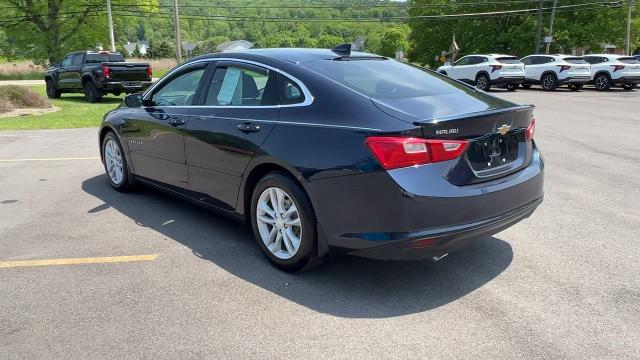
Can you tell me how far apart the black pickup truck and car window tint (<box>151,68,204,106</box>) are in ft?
44.2

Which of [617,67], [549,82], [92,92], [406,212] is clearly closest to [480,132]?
[406,212]

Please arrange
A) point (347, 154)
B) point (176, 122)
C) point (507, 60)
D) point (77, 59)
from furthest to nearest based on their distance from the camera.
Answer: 1. point (507, 60)
2. point (77, 59)
3. point (176, 122)
4. point (347, 154)

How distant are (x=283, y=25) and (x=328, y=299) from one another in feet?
322

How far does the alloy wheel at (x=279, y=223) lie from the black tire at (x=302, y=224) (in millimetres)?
38

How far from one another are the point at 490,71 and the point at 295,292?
Answer: 2421 centimetres

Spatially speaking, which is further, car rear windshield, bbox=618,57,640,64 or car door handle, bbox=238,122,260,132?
car rear windshield, bbox=618,57,640,64

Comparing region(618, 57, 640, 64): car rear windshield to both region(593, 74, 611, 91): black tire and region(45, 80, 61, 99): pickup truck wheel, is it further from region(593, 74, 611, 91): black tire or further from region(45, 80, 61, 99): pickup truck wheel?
region(45, 80, 61, 99): pickup truck wheel

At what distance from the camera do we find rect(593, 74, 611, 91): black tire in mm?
25875

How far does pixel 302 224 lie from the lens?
3.74m

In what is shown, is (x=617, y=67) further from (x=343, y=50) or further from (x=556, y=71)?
(x=343, y=50)

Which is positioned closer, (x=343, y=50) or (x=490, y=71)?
(x=343, y=50)

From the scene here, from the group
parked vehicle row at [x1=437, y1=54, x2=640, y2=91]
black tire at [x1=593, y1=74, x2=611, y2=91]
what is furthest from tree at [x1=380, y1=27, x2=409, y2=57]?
black tire at [x1=593, y1=74, x2=611, y2=91]

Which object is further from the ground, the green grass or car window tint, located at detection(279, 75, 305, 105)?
car window tint, located at detection(279, 75, 305, 105)

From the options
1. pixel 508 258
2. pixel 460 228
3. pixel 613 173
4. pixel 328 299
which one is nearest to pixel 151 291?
pixel 328 299
